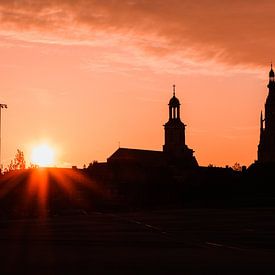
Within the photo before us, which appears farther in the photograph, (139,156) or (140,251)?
(139,156)

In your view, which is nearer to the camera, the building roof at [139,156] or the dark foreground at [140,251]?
the dark foreground at [140,251]

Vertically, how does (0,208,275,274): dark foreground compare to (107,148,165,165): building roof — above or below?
below

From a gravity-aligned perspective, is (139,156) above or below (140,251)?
above

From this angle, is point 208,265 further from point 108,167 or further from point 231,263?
point 108,167

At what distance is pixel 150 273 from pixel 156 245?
8.21m

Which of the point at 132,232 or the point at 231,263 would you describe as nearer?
the point at 231,263

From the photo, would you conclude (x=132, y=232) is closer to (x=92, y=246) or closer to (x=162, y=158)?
(x=92, y=246)

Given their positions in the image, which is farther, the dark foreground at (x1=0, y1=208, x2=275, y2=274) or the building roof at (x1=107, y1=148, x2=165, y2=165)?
the building roof at (x1=107, y1=148, x2=165, y2=165)

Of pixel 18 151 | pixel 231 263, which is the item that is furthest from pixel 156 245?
pixel 18 151

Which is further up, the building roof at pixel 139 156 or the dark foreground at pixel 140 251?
the building roof at pixel 139 156

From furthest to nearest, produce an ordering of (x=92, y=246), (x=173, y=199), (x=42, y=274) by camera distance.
Answer: (x=173, y=199)
(x=92, y=246)
(x=42, y=274)

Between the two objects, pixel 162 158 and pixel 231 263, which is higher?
pixel 162 158

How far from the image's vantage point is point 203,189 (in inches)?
4259

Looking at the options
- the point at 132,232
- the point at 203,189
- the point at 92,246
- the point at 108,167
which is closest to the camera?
the point at 92,246
